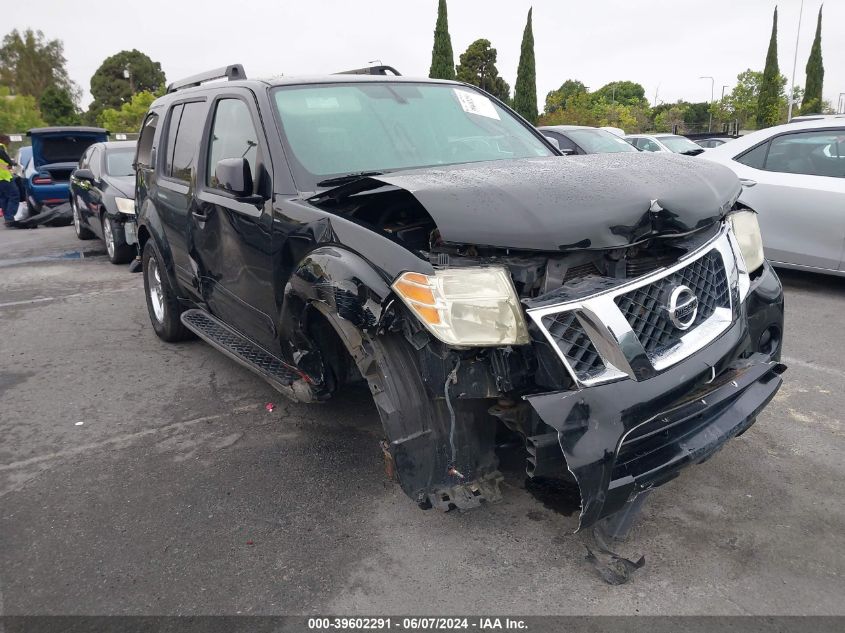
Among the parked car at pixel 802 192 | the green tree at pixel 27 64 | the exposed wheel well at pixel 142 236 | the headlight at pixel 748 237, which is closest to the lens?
the headlight at pixel 748 237

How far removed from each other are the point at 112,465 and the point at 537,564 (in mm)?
2291

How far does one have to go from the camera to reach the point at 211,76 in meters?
4.79

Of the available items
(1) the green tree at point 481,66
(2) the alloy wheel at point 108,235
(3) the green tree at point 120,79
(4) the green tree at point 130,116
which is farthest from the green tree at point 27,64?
(2) the alloy wheel at point 108,235

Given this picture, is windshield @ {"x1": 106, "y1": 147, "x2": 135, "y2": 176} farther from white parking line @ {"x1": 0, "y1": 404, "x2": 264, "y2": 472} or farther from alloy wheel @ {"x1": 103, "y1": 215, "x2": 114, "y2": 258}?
white parking line @ {"x1": 0, "y1": 404, "x2": 264, "y2": 472}

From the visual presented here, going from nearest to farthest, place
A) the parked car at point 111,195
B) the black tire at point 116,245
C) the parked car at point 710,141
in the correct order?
the parked car at point 111,195, the black tire at point 116,245, the parked car at point 710,141

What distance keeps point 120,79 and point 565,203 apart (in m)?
67.1

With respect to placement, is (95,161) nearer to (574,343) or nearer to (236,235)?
(236,235)

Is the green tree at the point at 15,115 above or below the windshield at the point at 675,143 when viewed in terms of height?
above

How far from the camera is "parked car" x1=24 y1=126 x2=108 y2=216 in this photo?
1418 cm

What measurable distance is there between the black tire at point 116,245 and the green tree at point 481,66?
33512 mm

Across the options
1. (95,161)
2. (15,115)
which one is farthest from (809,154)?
(15,115)

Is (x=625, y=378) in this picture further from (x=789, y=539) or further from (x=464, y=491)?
(x=789, y=539)

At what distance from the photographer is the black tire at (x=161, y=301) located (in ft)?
17.3

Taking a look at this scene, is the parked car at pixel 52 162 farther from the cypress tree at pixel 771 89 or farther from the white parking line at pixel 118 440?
the cypress tree at pixel 771 89
